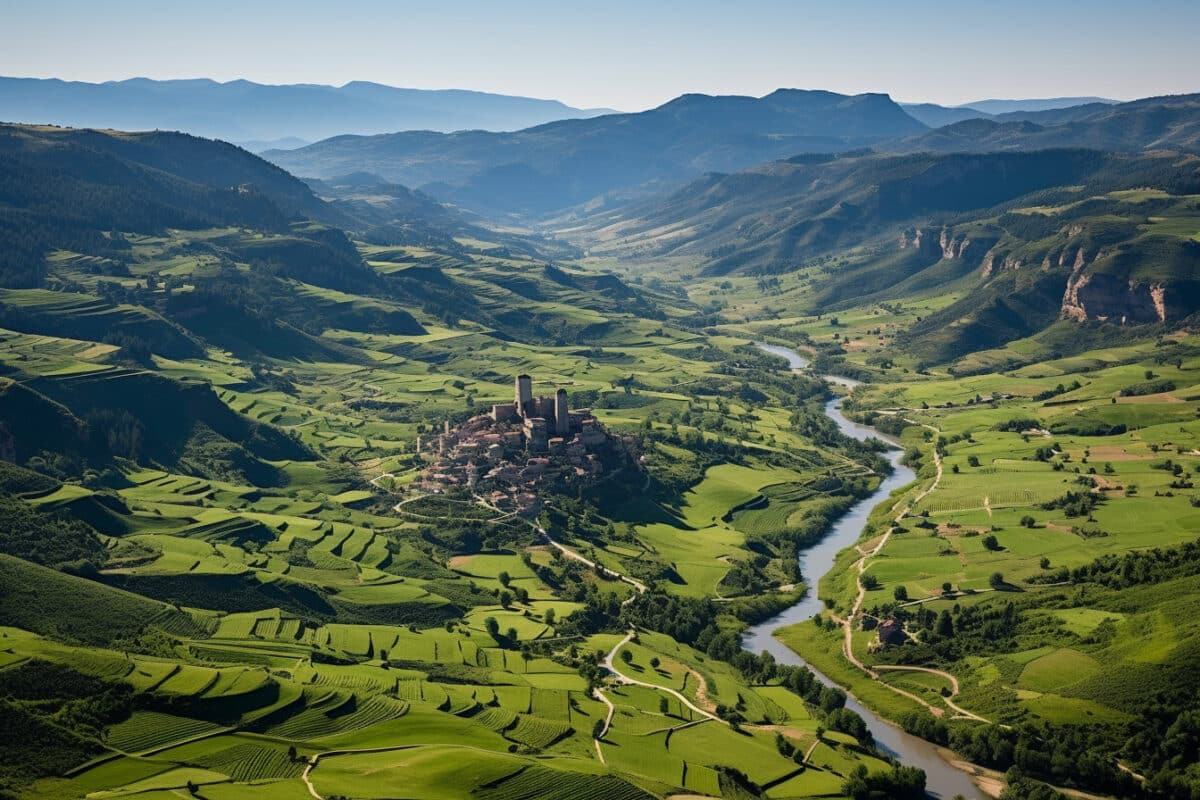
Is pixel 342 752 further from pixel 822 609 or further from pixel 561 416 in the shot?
pixel 561 416

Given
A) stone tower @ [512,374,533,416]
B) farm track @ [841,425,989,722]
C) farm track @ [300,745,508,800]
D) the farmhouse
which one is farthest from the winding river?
stone tower @ [512,374,533,416]

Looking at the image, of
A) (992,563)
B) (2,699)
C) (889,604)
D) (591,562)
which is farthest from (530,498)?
(2,699)

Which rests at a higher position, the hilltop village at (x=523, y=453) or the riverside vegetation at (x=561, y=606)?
the hilltop village at (x=523, y=453)

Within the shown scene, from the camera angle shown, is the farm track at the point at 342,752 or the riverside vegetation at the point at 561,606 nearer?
the farm track at the point at 342,752

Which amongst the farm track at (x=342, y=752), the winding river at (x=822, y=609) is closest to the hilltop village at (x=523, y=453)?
the winding river at (x=822, y=609)

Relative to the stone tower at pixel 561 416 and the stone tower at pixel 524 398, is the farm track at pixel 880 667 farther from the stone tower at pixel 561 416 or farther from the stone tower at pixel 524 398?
the stone tower at pixel 524 398

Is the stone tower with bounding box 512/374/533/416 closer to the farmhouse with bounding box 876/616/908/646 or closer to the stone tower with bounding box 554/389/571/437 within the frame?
the stone tower with bounding box 554/389/571/437

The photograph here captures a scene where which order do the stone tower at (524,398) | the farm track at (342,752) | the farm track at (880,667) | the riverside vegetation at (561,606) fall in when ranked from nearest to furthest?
the farm track at (342,752) < the riverside vegetation at (561,606) < the farm track at (880,667) < the stone tower at (524,398)
